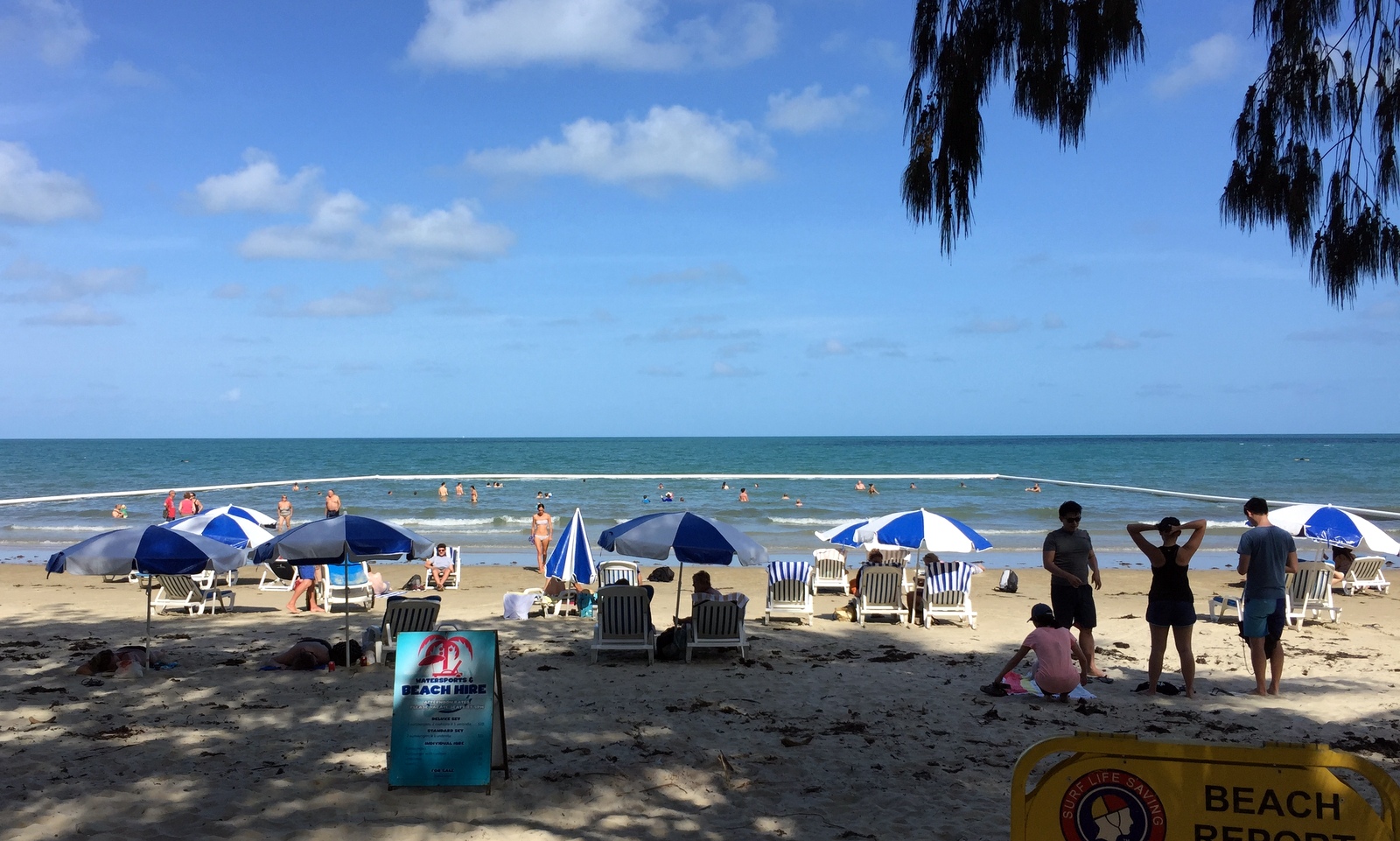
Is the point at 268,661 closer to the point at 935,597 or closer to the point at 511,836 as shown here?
the point at 511,836

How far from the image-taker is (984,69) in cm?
484

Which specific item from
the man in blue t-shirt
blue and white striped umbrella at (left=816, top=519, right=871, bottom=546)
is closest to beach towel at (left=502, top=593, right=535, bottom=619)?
blue and white striped umbrella at (left=816, top=519, right=871, bottom=546)

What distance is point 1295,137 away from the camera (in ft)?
16.0

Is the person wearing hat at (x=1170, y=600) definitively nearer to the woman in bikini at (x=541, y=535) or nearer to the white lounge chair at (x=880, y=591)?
the white lounge chair at (x=880, y=591)

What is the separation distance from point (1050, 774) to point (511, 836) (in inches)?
119

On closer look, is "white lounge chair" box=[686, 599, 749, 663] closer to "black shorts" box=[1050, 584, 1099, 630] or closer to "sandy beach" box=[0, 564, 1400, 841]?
"sandy beach" box=[0, 564, 1400, 841]

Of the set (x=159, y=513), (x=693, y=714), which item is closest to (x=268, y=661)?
(x=693, y=714)

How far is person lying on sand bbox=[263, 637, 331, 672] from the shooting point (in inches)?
361

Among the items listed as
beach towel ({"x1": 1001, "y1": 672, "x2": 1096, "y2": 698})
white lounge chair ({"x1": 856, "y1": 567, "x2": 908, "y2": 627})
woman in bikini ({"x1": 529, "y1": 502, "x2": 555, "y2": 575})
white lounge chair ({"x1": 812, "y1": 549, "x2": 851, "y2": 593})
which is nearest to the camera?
beach towel ({"x1": 1001, "y1": 672, "x2": 1096, "y2": 698})

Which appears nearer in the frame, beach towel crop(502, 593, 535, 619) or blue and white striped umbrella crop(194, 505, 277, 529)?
beach towel crop(502, 593, 535, 619)

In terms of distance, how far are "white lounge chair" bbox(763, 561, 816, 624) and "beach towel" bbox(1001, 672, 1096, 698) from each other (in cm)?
422

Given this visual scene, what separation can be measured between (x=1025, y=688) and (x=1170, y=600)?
1.36 m

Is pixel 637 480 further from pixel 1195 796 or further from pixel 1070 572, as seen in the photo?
pixel 1195 796

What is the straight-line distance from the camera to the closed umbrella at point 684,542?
9492mm
